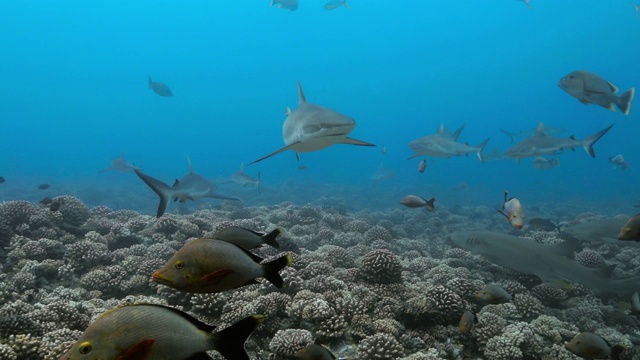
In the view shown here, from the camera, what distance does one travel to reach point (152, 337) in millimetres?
1798

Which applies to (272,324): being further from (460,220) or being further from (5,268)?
(460,220)

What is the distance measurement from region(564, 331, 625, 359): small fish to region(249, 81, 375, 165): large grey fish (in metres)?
3.72

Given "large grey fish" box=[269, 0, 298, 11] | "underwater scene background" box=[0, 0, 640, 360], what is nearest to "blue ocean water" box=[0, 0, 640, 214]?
"underwater scene background" box=[0, 0, 640, 360]

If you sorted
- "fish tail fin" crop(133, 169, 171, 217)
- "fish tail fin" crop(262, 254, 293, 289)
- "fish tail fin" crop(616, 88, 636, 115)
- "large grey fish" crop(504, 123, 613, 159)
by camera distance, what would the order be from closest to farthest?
"fish tail fin" crop(262, 254, 293, 289), "fish tail fin" crop(133, 169, 171, 217), "fish tail fin" crop(616, 88, 636, 115), "large grey fish" crop(504, 123, 613, 159)

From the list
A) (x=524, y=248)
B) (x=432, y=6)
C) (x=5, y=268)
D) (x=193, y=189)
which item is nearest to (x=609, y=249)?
(x=524, y=248)

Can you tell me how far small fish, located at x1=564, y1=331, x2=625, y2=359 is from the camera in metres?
4.49

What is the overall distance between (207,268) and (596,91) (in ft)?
22.5

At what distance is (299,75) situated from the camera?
174625 mm

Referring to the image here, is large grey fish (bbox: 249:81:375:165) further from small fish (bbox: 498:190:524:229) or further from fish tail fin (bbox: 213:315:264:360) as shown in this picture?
fish tail fin (bbox: 213:315:264:360)

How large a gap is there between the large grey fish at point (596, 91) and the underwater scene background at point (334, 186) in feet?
11.1

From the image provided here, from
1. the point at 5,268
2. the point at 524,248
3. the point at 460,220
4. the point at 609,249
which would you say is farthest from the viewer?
the point at 460,220

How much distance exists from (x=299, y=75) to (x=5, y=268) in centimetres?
17571

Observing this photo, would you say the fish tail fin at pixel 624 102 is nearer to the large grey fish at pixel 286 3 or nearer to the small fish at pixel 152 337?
the small fish at pixel 152 337

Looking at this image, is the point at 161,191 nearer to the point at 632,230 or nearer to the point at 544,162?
the point at 632,230
